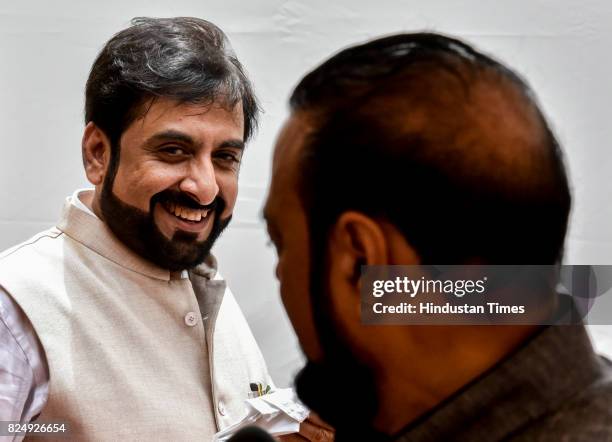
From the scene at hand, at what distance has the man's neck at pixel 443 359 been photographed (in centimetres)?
49

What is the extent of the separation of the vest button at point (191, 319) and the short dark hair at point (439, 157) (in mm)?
605

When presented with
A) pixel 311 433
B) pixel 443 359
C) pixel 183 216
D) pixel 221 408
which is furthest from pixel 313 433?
pixel 443 359

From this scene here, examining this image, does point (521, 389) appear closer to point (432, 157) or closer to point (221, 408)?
point (432, 157)

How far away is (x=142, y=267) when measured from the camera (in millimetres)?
1104

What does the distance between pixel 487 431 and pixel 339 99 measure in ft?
0.65

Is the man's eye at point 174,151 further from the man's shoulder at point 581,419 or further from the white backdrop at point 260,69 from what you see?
the man's shoulder at point 581,419

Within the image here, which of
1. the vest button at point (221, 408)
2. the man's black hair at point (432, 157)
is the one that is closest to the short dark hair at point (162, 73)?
the vest button at point (221, 408)

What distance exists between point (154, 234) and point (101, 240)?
0.07 metres

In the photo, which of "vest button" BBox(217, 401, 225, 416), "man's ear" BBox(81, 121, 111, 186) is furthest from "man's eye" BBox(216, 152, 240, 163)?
"vest button" BBox(217, 401, 225, 416)

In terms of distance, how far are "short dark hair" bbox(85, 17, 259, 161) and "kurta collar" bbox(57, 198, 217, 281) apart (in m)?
0.09

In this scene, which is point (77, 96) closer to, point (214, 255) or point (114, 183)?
point (114, 183)

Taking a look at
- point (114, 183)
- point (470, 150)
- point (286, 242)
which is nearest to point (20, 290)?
point (114, 183)

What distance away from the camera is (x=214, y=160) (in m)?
1.05

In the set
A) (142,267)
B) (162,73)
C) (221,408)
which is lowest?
(221,408)
